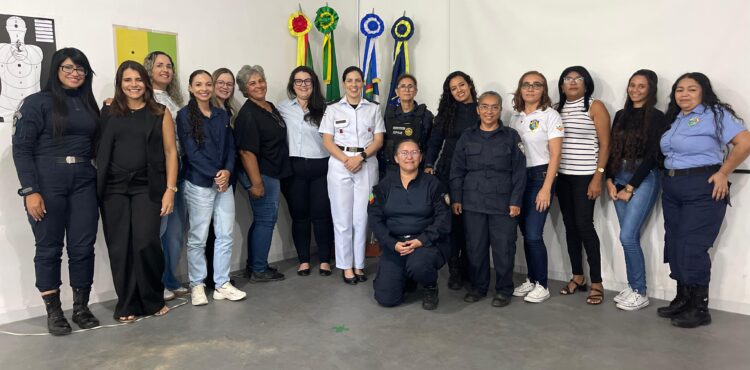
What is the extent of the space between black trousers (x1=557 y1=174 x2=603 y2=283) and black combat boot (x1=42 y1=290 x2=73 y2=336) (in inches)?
123

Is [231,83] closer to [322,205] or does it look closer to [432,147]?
[322,205]

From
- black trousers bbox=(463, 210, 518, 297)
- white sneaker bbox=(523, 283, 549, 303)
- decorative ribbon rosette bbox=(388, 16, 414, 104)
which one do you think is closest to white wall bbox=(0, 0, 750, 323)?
decorative ribbon rosette bbox=(388, 16, 414, 104)

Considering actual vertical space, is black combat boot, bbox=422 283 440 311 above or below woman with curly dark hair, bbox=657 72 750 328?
below

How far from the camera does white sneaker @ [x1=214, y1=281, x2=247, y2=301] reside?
3682 mm

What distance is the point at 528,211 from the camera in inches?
143

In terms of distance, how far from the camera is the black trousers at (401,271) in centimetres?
346

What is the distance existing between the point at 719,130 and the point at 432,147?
173cm

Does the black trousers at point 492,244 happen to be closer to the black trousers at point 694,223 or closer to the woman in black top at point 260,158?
the black trousers at point 694,223

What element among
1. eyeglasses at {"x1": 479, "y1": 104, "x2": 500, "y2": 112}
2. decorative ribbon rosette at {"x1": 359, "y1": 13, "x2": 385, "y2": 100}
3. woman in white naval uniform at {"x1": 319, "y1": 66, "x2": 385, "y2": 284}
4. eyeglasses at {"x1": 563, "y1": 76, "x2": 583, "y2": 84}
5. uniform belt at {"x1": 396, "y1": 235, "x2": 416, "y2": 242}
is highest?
decorative ribbon rosette at {"x1": 359, "y1": 13, "x2": 385, "y2": 100}

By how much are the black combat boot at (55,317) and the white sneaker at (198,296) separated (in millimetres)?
716

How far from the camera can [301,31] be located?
4703mm

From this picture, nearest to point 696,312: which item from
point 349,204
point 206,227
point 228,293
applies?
point 349,204

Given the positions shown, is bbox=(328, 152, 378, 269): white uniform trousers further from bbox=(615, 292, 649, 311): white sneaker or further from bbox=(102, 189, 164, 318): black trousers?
bbox=(615, 292, 649, 311): white sneaker

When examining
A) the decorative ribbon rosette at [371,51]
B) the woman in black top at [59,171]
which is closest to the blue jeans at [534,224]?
the decorative ribbon rosette at [371,51]
